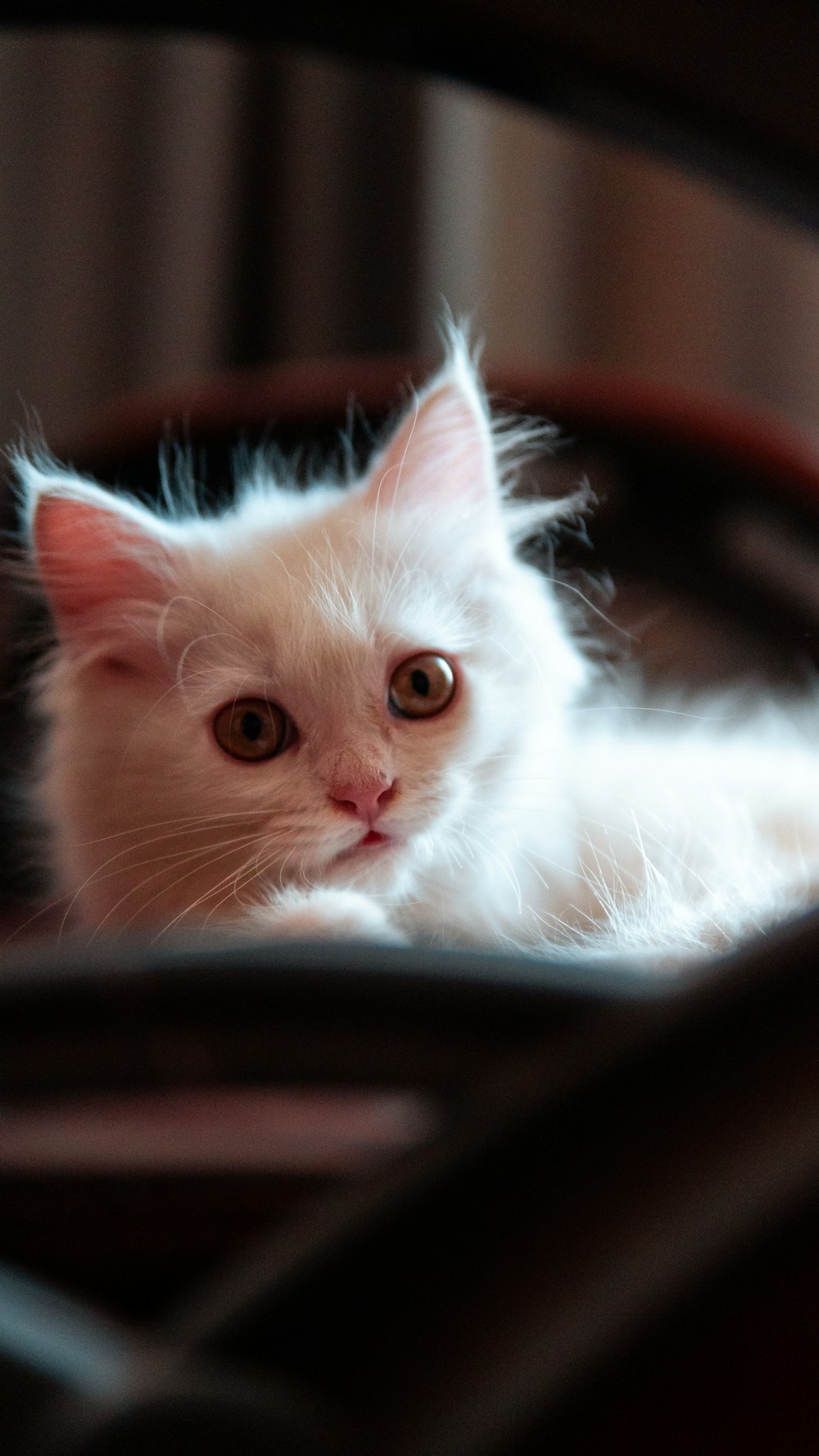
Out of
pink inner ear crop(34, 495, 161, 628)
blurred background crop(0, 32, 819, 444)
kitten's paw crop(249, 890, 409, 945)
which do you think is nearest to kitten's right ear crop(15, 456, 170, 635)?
pink inner ear crop(34, 495, 161, 628)

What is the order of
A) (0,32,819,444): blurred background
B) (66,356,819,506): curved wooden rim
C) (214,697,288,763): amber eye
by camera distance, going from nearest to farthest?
(214,697,288,763): amber eye < (66,356,819,506): curved wooden rim < (0,32,819,444): blurred background

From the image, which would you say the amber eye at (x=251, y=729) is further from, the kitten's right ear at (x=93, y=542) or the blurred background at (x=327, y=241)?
the blurred background at (x=327, y=241)

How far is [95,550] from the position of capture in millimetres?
360

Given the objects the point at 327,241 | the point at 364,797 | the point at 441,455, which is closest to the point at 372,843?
the point at 364,797

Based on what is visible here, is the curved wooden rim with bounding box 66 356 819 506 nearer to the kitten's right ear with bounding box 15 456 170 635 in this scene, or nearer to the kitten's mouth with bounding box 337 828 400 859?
the kitten's right ear with bounding box 15 456 170 635

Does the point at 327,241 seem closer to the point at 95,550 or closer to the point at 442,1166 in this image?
the point at 95,550

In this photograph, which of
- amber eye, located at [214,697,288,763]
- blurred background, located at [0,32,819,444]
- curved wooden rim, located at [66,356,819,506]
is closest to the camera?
amber eye, located at [214,697,288,763]

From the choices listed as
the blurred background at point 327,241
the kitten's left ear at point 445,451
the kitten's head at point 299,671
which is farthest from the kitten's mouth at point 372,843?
the blurred background at point 327,241

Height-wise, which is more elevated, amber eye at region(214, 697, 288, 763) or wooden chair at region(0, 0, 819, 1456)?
amber eye at region(214, 697, 288, 763)

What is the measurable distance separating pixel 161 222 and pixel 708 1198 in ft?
4.95

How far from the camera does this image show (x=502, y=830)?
39cm

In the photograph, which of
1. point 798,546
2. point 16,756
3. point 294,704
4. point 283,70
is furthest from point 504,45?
point 283,70

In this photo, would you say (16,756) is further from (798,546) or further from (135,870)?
(798,546)

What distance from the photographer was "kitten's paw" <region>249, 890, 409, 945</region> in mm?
284
